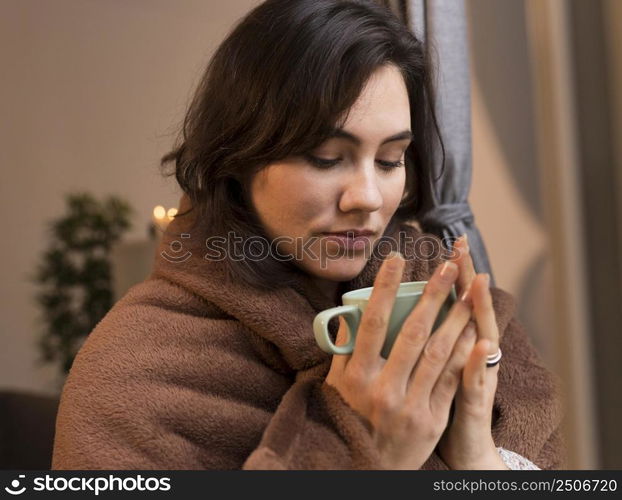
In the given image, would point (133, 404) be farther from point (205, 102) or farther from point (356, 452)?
point (205, 102)

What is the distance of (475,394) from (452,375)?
0.04m

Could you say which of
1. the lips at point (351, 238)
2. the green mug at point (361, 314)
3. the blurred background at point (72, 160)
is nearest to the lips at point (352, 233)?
the lips at point (351, 238)

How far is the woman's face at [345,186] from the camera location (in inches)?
32.0

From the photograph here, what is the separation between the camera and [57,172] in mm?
3104

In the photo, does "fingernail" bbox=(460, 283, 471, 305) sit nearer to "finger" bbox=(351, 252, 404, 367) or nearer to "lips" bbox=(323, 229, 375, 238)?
"finger" bbox=(351, 252, 404, 367)

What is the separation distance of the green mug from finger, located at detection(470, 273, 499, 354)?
1.0 inches

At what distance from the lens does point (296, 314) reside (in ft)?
2.80

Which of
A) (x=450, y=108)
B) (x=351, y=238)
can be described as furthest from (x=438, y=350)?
(x=450, y=108)

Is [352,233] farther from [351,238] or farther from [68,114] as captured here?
[68,114]

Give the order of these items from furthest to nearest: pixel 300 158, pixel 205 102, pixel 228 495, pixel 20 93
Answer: pixel 20 93 < pixel 205 102 < pixel 300 158 < pixel 228 495

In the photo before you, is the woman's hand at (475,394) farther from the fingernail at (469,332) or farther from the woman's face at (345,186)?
the woman's face at (345,186)

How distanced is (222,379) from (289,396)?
0.35 ft

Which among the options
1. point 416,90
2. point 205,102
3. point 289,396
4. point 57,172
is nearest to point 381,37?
point 416,90

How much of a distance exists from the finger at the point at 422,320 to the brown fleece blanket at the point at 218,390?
0.27 ft
